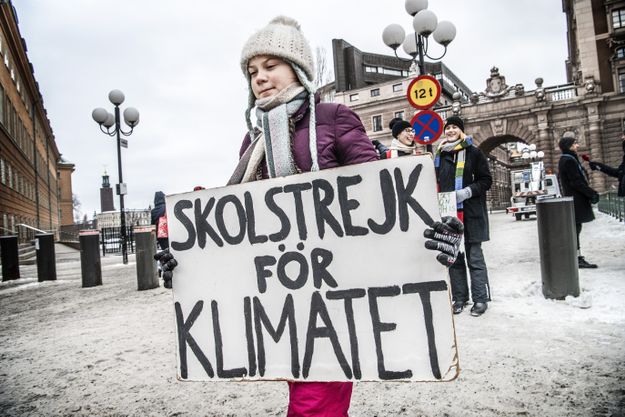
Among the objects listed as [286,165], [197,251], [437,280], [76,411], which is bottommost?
[76,411]

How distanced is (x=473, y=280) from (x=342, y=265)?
3.25m

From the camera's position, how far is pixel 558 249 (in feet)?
15.4

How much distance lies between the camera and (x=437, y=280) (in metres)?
1.59

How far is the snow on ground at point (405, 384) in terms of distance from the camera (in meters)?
2.55

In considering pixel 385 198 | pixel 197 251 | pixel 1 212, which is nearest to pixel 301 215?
pixel 385 198

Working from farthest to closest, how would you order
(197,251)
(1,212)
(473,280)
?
(1,212) < (473,280) < (197,251)

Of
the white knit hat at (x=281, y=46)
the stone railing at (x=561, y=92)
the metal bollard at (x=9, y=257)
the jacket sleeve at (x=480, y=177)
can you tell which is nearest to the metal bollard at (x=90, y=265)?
the metal bollard at (x=9, y=257)

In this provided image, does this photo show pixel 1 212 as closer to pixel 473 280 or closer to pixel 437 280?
pixel 473 280

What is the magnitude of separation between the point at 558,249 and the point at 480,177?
1.18 metres

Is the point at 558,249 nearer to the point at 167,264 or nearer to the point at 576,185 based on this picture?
the point at 576,185

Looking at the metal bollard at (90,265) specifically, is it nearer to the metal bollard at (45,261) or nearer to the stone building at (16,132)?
the metal bollard at (45,261)

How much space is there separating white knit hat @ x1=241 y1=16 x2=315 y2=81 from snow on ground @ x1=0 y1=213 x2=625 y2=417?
6.33ft

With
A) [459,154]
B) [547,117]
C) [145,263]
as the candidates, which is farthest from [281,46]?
[547,117]

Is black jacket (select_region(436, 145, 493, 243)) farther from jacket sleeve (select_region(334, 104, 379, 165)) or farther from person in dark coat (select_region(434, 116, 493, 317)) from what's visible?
jacket sleeve (select_region(334, 104, 379, 165))
